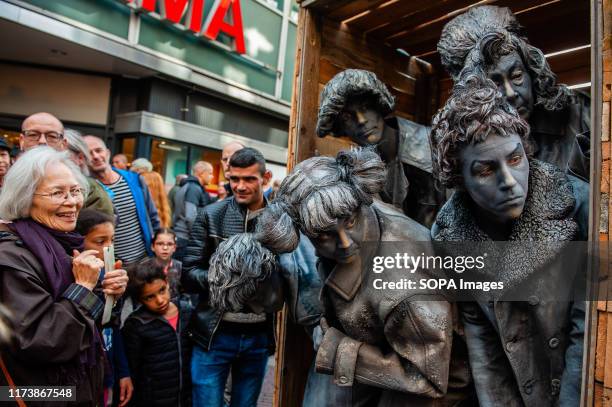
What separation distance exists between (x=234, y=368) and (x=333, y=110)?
1.85 metres

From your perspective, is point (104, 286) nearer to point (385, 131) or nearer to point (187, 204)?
point (385, 131)

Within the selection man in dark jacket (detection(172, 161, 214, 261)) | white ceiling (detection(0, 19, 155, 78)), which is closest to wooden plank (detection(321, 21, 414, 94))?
man in dark jacket (detection(172, 161, 214, 261))

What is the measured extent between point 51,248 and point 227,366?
1.38m

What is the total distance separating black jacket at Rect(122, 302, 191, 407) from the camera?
3027 millimetres

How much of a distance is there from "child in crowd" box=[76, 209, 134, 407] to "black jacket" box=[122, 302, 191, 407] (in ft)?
0.23

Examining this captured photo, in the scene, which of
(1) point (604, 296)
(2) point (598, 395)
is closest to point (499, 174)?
(1) point (604, 296)

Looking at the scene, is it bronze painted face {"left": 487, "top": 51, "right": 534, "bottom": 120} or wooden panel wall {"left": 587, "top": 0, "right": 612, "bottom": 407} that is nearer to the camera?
wooden panel wall {"left": 587, "top": 0, "right": 612, "bottom": 407}

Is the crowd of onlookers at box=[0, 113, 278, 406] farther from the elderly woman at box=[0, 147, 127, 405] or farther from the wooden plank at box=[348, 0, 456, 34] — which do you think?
the wooden plank at box=[348, 0, 456, 34]

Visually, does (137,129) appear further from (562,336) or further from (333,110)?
(562,336)

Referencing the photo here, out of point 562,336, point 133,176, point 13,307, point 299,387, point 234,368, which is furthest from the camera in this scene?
point 133,176

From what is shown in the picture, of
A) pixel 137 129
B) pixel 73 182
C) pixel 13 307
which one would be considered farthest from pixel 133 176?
pixel 137 129

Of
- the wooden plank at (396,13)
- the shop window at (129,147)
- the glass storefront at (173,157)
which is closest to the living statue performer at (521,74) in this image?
the wooden plank at (396,13)

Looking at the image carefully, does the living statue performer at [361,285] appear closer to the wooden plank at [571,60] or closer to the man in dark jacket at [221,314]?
the man in dark jacket at [221,314]

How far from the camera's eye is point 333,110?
217 centimetres
